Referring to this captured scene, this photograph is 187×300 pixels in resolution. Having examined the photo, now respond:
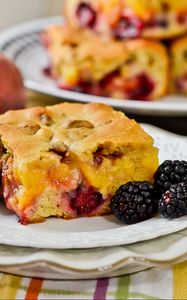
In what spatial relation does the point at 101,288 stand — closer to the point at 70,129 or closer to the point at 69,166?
the point at 69,166

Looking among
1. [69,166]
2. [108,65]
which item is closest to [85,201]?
[69,166]

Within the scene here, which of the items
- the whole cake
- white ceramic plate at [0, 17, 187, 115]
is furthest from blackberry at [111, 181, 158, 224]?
the whole cake

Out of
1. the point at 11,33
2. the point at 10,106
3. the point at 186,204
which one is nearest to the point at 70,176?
the point at 186,204

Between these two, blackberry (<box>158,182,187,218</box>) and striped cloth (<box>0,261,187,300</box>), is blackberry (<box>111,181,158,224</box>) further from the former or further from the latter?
striped cloth (<box>0,261,187,300</box>)

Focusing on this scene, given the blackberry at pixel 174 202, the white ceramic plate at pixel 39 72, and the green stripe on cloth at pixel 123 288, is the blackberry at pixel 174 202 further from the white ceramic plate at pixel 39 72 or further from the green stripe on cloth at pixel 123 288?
the white ceramic plate at pixel 39 72

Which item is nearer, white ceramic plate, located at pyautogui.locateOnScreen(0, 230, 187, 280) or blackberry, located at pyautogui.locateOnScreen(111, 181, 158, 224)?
white ceramic plate, located at pyautogui.locateOnScreen(0, 230, 187, 280)

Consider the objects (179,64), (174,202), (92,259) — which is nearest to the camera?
(92,259)
